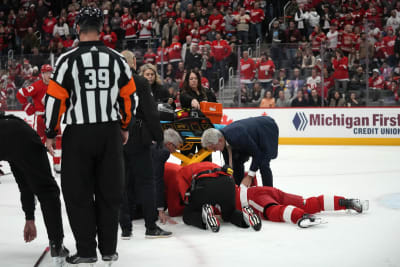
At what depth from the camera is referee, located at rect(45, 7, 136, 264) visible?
9.71 feet

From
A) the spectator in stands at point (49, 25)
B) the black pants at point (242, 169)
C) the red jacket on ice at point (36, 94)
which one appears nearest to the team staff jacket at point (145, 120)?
the black pants at point (242, 169)

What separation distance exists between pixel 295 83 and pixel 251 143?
22.3 ft

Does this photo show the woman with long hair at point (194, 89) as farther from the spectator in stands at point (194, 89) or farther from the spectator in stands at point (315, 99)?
the spectator in stands at point (315, 99)

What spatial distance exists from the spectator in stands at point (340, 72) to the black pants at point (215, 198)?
7492mm

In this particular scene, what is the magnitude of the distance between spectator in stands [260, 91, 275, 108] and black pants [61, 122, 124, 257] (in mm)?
8792

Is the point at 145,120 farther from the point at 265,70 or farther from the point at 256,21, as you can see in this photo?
the point at 256,21

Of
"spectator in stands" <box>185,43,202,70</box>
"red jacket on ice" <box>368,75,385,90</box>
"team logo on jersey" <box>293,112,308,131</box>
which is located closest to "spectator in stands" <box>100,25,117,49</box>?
"spectator in stands" <box>185,43,202,70</box>

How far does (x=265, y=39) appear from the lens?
14.1m

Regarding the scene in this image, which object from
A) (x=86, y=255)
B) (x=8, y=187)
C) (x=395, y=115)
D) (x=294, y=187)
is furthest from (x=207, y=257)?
(x=395, y=115)

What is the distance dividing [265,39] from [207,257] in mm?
11101

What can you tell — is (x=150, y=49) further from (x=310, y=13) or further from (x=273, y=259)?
(x=273, y=259)

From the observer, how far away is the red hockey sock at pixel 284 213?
439 cm

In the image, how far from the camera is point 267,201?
14.9 ft

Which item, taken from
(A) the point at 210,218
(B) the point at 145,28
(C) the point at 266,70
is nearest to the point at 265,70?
(C) the point at 266,70
